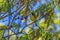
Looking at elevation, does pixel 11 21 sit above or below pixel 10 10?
below

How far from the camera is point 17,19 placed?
2154 mm

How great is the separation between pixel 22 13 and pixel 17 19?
0.13 m

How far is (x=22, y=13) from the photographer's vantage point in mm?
2248

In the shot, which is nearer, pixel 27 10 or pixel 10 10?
pixel 27 10

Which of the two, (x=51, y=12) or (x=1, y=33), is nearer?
(x=51, y=12)

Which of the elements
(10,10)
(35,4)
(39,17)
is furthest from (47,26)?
(10,10)

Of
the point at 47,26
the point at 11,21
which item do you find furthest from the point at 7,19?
the point at 47,26

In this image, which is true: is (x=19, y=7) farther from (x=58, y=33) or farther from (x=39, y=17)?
(x=58, y=33)

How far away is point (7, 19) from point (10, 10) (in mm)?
113

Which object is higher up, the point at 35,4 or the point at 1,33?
the point at 35,4

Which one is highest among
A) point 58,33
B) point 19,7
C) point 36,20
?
point 19,7

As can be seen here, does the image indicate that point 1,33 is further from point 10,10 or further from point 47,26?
point 47,26

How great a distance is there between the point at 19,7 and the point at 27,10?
128 millimetres

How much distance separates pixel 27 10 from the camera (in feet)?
6.77
